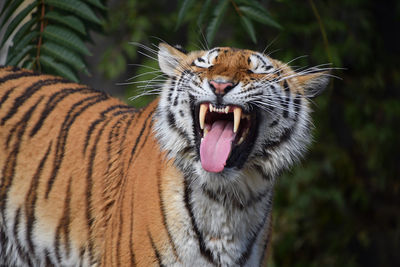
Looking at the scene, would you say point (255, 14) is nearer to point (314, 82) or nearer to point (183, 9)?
point (183, 9)

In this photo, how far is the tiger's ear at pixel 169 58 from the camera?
9.40 feet

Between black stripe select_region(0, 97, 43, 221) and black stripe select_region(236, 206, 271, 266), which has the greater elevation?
black stripe select_region(0, 97, 43, 221)

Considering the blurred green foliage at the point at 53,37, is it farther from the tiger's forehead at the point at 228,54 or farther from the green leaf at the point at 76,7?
the tiger's forehead at the point at 228,54

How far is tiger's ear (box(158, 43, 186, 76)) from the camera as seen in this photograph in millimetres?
2865

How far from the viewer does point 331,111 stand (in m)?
6.70

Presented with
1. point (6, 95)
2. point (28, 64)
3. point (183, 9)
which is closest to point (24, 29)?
point (28, 64)

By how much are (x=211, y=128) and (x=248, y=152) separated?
0.60ft

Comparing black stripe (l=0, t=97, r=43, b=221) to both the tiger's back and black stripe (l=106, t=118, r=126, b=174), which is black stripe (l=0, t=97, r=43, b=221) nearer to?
the tiger's back

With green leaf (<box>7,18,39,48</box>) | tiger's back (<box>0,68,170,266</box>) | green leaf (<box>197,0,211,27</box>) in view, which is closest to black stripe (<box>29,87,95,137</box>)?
tiger's back (<box>0,68,170,266</box>)

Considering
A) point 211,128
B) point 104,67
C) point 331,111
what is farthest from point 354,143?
point 211,128

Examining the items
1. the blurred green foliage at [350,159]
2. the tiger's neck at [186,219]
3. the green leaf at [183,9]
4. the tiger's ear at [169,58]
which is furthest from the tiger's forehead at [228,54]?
the blurred green foliage at [350,159]

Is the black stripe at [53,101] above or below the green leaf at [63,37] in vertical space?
below

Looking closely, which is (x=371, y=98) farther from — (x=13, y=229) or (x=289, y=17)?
(x=13, y=229)

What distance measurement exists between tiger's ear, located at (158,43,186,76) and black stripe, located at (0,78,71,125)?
824 mm
